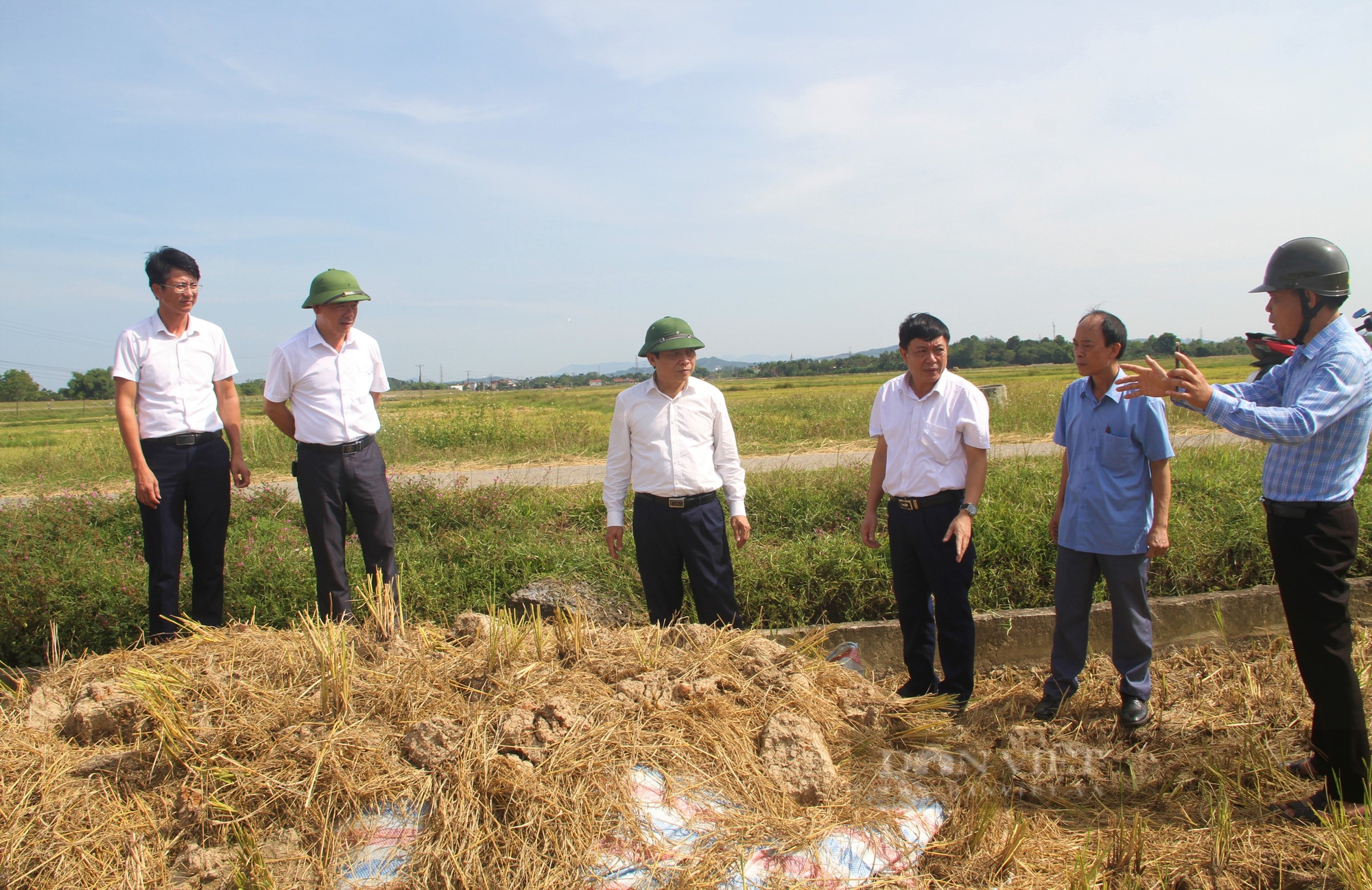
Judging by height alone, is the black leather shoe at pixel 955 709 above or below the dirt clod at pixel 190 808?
below

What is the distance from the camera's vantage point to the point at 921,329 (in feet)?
11.3

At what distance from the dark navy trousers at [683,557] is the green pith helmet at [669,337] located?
0.68m

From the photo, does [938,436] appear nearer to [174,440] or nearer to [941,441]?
[941,441]

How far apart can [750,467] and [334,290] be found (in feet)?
22.2

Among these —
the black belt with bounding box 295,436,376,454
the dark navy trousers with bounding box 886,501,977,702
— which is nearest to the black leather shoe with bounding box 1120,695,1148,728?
the dark navy trousers with bounding box 886,501,977,702

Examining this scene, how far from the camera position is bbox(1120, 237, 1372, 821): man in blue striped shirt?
Answer: 261 centimetres

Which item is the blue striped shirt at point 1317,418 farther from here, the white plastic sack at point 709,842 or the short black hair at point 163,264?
the short black hair at point 163,264

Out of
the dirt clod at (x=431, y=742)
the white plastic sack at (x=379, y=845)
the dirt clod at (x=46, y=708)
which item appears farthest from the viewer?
the dirt clod at (x=46, y=708)

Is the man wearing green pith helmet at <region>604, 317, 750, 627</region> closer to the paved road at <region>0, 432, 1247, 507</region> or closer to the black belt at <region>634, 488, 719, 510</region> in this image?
the black belt at <region>634, 488, 719, 510</region>

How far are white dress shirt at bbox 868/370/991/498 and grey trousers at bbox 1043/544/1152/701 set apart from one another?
617 mm

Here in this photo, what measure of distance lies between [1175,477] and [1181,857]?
200 inches

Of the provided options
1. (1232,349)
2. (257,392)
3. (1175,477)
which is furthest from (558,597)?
(1232,349)

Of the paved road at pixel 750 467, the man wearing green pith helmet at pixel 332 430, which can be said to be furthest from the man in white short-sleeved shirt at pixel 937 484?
the paved road at pixel 750 467

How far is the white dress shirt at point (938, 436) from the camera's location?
3475 mm
